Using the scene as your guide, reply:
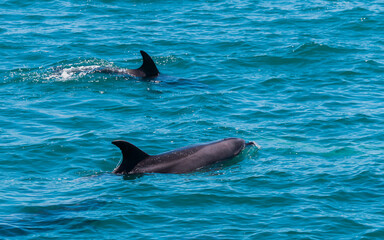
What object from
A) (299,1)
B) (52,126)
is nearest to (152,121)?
(52,126)

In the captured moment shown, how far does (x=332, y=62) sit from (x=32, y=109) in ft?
39.4

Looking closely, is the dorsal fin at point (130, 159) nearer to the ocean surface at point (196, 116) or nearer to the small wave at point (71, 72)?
the ocean surface at point (196, 116)

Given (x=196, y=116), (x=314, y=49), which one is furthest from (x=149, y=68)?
(x=314, y=49)

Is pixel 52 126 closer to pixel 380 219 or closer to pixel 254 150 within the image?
pixel 254 150

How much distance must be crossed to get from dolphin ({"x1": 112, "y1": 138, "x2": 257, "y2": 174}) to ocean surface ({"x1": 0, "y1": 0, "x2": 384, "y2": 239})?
0.99 ft

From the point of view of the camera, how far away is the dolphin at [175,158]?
15414 millimetres

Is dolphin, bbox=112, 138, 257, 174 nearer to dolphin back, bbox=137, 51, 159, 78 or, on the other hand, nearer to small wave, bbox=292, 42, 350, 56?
dolphin back, bbox=137, 51, 159, 78

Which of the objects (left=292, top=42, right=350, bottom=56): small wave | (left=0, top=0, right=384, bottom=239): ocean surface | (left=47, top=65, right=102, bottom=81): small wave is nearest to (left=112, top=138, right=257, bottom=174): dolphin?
(left=0, top=0, right=384, bottom=239): ocean surface

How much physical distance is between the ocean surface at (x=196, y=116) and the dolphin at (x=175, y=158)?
0.30 m

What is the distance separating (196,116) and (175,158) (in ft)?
14.9

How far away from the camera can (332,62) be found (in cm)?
2583

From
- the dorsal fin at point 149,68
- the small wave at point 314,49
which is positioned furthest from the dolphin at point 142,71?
the small wave at point 314,49

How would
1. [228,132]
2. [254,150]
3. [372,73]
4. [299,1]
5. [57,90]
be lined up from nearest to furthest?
[254,150] < [228,132] < [57,90] < [372,73] < [299,1]

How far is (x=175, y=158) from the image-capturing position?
15.9m
